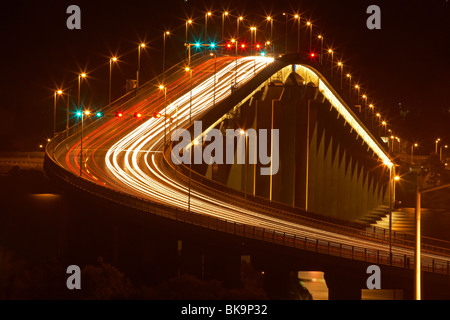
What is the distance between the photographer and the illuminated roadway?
4919cm

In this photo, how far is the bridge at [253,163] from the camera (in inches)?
1753

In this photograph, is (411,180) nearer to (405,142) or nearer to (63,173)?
(405,142)

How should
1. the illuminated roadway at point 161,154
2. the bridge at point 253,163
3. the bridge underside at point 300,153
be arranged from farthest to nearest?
the bridge underside at point 300,153 → the illuminated roadway at point 161,154 → the bridge at point 253,163

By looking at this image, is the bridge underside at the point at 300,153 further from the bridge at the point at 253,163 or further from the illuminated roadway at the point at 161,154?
the illuminated roadway at the point at 161,154

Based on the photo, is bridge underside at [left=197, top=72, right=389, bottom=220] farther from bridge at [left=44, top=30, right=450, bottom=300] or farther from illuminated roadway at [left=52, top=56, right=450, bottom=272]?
illuminated roadway at [left=52, top=56, right=450, bottom=272]

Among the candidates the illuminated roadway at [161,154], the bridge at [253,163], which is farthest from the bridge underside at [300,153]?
the illuminated roadway at [161,154]

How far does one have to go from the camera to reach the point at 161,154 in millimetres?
66062

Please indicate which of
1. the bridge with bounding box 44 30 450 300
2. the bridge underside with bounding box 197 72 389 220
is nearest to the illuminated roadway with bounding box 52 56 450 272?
the bridge with bounding box 44 30 450 300

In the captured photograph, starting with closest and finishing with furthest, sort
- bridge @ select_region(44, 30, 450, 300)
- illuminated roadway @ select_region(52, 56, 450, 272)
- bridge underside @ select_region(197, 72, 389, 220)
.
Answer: bridge @ select_region(44, 30, 450, 300) < illuminated roadway @ select_region(52, 56, 450, 272) < bridge underside @ select_region(197, 72, 389, 220)

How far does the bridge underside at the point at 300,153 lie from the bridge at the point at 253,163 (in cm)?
13

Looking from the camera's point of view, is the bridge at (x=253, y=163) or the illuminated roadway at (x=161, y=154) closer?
the bridge at (x=253, y=163)

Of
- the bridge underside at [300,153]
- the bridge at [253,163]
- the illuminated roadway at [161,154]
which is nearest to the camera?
the bridge at [253,163]

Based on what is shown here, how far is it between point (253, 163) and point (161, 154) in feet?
34.4

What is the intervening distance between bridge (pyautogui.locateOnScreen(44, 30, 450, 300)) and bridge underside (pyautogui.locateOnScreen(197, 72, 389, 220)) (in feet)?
0.43
